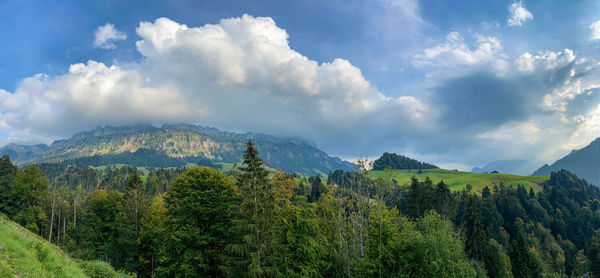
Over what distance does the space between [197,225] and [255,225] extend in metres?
10.1

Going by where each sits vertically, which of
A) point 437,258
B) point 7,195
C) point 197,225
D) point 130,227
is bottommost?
point 437,258

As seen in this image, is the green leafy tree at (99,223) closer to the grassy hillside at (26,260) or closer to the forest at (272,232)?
the forest at (272,232)

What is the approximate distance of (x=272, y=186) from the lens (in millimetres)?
33406

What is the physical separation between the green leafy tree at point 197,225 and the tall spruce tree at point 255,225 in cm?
284

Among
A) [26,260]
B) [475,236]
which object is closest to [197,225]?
[26,260]

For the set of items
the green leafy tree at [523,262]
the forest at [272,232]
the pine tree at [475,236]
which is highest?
the forest at [272,232]

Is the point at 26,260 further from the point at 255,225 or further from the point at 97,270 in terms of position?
the point at 255,225

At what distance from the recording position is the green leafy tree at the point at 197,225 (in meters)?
34.3

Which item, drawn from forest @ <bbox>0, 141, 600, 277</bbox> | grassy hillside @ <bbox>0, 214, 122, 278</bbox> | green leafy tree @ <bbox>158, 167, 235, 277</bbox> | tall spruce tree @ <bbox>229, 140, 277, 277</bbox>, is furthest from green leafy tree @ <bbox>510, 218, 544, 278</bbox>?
grassy hillside @ <bbox>0, 214, 122, 278</bbox>

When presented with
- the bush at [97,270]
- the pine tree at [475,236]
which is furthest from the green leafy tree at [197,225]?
the pine tree at [475,236]

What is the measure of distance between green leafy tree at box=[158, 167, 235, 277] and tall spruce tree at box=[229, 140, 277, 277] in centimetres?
284

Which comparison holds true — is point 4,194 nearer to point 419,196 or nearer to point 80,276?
point 80,276

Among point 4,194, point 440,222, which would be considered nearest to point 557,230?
point 440,222

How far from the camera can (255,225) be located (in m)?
30.9
